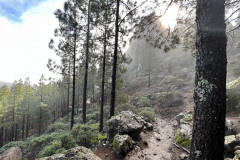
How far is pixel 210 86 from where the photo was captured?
1.89 m

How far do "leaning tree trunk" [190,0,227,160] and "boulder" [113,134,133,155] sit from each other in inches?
108

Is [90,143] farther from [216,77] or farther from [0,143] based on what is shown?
[0,143]

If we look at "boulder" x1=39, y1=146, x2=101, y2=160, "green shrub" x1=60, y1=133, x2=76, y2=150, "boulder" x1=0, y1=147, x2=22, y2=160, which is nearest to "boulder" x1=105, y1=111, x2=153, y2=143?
"green shrub" x1=60, y1=133, x2=76, y2=150

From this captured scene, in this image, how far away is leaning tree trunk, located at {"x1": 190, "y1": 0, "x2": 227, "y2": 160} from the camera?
6.06 feet

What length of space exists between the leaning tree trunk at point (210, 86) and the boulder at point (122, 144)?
2753mm

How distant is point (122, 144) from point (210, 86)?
11.6 feet

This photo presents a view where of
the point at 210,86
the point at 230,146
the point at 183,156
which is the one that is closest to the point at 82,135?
the point at 183,156

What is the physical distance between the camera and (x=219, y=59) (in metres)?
1.90

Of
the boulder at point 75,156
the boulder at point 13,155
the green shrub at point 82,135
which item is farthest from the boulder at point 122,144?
the boulder at point 13,155

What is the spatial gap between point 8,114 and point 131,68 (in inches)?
1547

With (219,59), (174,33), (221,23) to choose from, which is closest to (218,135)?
(219,59)

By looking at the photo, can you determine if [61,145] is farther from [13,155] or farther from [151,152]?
[13,155]

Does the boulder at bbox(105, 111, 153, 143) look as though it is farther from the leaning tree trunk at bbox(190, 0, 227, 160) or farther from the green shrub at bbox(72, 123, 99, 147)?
the leaning tree trunk at bbox(190, 0, 227, 160)

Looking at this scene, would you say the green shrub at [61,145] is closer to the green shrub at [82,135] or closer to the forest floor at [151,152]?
the green shrub at [82,135]
